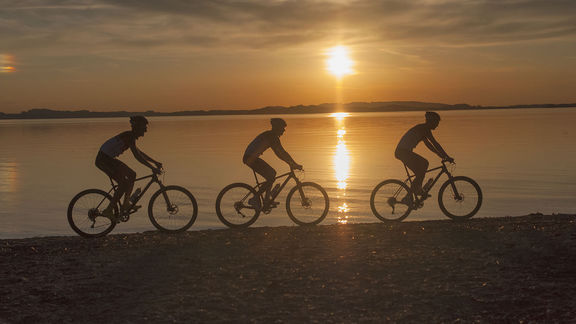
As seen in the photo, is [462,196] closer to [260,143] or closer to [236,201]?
[260,143]

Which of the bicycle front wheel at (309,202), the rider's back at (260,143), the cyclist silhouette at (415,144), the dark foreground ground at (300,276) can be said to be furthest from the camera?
the cyclist silhouette at (415,144)

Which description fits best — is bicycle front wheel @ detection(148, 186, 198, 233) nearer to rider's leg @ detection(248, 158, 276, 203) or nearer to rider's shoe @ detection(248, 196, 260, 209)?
rider's shoe @ detection(248, 196, 260, 209)

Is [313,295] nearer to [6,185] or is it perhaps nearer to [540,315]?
[540,315]

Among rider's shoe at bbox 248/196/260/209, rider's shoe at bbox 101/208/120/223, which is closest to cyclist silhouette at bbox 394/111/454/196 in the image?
rider's shoe at bbox 248/196/260/209

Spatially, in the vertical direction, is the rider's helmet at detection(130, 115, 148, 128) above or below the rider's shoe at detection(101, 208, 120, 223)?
above

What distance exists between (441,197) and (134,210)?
5.91 metres

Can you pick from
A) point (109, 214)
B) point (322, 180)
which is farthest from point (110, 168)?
point (322, 180)

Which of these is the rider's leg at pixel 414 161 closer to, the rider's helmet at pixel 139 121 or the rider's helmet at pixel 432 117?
the rider's helmet at pixel 432 117

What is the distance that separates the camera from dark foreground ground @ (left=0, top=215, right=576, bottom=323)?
249 inches

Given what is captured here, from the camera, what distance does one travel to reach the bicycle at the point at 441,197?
11625 mm

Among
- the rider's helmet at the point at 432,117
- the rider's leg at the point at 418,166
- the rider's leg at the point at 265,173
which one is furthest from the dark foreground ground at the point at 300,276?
the rider's helmet at the point at 432,117

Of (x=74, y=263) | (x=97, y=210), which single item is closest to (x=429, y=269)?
(x=74, y=263)

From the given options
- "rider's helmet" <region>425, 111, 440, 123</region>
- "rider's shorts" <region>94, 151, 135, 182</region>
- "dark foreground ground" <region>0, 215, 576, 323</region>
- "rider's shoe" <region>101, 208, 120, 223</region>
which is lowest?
"dark foreground ground" <region>0, 215, 576, 323</region>

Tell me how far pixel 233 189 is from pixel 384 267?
3.99 meters
